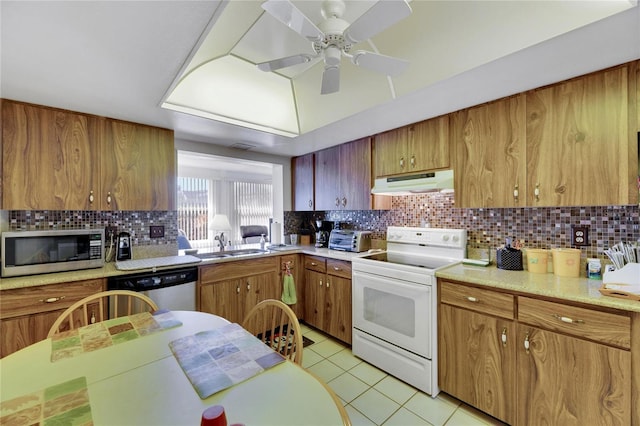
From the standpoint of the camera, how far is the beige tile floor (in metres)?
1.74

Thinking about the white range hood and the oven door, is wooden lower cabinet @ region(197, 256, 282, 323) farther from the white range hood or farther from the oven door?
the white range hood

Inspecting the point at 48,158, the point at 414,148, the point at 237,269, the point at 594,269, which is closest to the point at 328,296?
the point at 237,269

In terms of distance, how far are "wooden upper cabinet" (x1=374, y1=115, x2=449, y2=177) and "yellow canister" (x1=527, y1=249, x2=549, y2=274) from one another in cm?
87

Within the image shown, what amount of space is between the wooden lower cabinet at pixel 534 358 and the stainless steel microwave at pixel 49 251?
2637 millimetres

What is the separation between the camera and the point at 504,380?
5.43ft

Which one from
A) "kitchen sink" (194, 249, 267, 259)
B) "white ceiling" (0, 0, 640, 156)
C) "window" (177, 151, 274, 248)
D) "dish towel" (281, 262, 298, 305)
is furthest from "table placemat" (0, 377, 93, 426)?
"window" (177, 151, 274, 248)

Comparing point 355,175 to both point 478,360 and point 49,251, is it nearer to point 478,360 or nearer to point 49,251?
point 478,360

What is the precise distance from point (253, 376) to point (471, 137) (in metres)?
2.12

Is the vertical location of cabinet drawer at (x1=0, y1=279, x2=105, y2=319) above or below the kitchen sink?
below

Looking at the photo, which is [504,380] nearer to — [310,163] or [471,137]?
[471,137]

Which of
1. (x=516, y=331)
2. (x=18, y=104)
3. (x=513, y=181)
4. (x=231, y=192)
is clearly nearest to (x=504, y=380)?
(x=516, y=331)

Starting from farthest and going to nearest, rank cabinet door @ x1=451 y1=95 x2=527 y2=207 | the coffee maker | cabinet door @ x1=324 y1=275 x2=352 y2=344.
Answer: the coffee maker, cabinet door @ x1=324 y1=275 x2=352 y2=344, cabinet door @ x1=451 y1=95 x2=527 y2=207

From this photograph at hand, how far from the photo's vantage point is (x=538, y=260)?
1905 mm

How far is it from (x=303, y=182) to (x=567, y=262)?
2.71m
